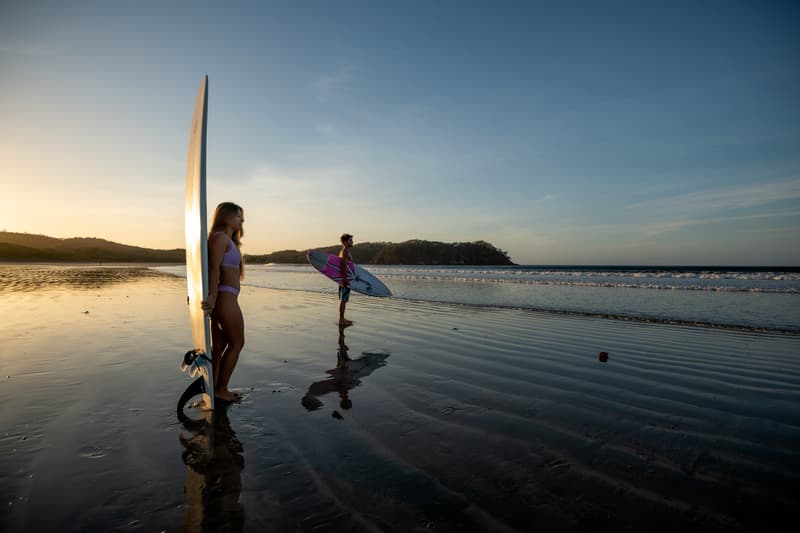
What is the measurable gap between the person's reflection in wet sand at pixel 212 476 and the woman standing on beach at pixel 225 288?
0.56m

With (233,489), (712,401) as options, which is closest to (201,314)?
(233,489)

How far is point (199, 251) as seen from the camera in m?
3.49

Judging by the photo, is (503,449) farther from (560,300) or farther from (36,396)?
(560,300)

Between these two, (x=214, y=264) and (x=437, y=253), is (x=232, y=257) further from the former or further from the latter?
(x=437, y=253)

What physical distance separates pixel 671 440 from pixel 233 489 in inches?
135

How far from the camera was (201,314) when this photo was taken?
3699mm

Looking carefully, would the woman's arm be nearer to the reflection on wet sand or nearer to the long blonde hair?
the long blonde hair

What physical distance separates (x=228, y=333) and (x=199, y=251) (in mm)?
941

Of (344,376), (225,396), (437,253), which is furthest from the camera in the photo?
(437,253)

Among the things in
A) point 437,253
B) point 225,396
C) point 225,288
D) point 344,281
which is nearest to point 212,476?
point 225,396

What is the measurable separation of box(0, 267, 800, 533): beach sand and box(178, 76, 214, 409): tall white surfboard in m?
0.45

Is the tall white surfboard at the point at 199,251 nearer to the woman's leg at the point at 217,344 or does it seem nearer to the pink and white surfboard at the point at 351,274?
the woman's leg at the point at 217,344

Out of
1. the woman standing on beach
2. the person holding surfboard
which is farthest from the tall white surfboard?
the person holding surfboard

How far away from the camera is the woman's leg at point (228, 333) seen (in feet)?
12.8
